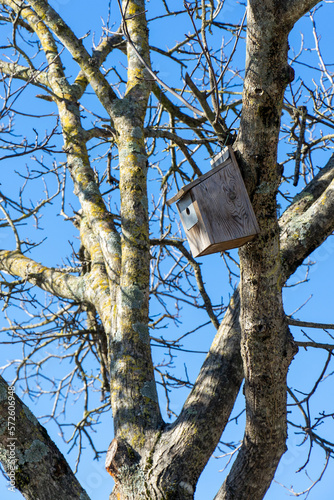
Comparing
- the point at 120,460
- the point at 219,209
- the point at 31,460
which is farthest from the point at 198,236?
the point at 31,460

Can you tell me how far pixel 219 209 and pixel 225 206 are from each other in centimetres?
5

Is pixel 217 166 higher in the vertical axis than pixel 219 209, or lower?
higher

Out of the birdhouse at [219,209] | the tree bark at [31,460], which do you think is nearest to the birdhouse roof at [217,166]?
the birdhouse at [219,209]

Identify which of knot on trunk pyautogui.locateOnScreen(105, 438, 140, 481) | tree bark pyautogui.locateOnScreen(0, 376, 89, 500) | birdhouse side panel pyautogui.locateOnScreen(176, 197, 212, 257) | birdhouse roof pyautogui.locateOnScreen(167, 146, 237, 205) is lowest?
tree bark pyautogui.locateOnScreen(0, 376, 89, 500)

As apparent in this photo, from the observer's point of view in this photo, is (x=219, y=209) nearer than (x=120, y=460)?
Yes

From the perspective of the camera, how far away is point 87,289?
3430 mm

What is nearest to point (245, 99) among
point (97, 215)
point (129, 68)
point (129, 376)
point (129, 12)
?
point (129, 376)

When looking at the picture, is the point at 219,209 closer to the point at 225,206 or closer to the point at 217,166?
the point at 225,206

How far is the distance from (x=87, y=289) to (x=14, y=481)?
1430 mm

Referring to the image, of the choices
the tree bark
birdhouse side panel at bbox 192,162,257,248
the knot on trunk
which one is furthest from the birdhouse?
the tree bark

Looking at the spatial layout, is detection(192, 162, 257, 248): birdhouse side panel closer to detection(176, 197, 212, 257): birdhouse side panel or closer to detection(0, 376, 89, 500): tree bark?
detection(176, 197, 212, 257): birdhouse side panel

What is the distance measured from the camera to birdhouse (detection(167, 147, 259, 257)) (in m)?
2.13

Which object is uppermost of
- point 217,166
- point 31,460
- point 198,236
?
point 217,166

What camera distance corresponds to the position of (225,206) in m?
2.26
